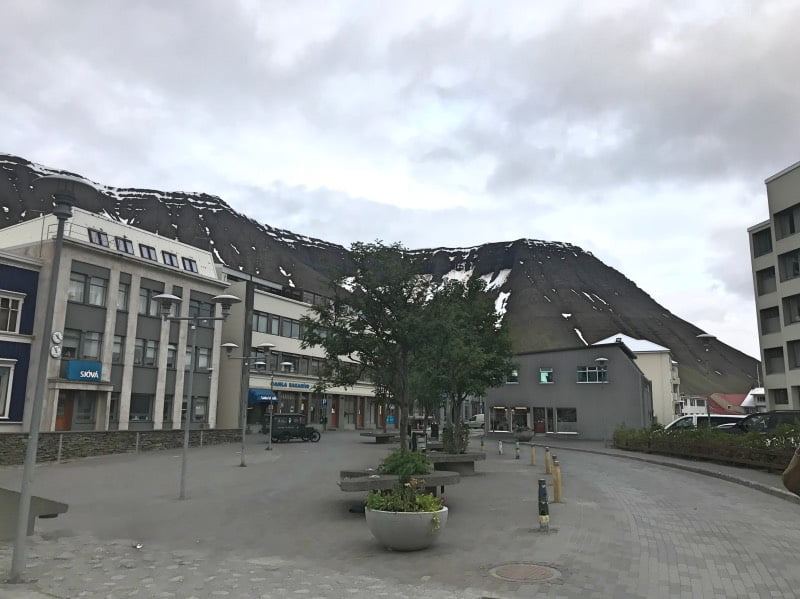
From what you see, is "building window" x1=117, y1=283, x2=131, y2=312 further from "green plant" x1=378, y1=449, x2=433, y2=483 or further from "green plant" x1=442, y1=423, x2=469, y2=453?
"green plant" x1=378, y1=449, x2=433, y2=483

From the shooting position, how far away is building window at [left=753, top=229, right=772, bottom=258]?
2020 inches

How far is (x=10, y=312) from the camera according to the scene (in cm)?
3272

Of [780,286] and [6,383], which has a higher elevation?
[780,286]

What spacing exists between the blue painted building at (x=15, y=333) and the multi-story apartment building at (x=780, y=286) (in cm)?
4968

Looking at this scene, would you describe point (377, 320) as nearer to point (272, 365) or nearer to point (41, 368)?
point (41, 368)

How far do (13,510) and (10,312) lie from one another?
27.1 metres

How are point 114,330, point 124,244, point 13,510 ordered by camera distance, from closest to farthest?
point 13,510, point 114,330, point 124,244

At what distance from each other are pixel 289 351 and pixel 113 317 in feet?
72.4

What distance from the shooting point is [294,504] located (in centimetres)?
1465

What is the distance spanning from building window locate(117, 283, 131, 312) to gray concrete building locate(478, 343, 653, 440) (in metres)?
26.9

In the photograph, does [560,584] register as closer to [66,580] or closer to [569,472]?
[66,580]


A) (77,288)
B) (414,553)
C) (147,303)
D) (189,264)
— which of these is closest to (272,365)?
(189,264)

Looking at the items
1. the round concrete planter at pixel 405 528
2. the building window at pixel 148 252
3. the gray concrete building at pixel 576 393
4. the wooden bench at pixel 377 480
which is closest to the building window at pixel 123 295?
the building window at pixel 148 252

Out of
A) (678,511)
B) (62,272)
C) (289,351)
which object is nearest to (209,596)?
(678,511)
